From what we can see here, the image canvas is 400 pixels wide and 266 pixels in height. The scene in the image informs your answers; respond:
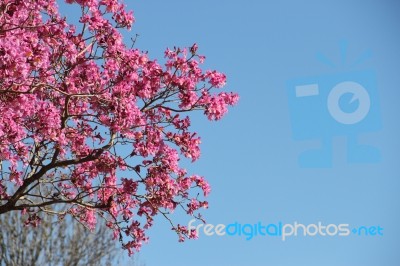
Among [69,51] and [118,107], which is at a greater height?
[69,51]

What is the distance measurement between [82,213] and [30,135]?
7.24 feet

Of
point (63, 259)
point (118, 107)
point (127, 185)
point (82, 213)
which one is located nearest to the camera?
point (118, 107)

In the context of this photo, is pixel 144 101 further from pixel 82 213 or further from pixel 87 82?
pixel 82 213

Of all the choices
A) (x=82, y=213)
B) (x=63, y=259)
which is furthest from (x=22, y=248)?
(x=82, y=213)

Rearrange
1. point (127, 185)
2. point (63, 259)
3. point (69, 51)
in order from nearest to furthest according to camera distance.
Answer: point (69, 51) < point (127, 185) < point (63, 259)

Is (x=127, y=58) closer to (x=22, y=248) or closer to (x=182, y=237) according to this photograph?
(x=182, y=237)

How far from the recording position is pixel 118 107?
24.2 feet

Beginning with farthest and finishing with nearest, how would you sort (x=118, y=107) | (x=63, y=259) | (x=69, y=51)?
(x=63, y=259), (x=69, y=51), (x=118, y=107)

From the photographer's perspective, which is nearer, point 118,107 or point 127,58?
point 118,107

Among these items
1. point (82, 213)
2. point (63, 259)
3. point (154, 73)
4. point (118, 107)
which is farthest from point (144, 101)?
point (63, 259)

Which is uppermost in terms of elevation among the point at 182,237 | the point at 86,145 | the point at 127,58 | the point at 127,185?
the point at 127,58

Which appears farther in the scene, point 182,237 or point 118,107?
point 182,237

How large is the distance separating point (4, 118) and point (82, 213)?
2.83 m

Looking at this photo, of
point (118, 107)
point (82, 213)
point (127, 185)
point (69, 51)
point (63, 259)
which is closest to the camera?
point (118, 107)
